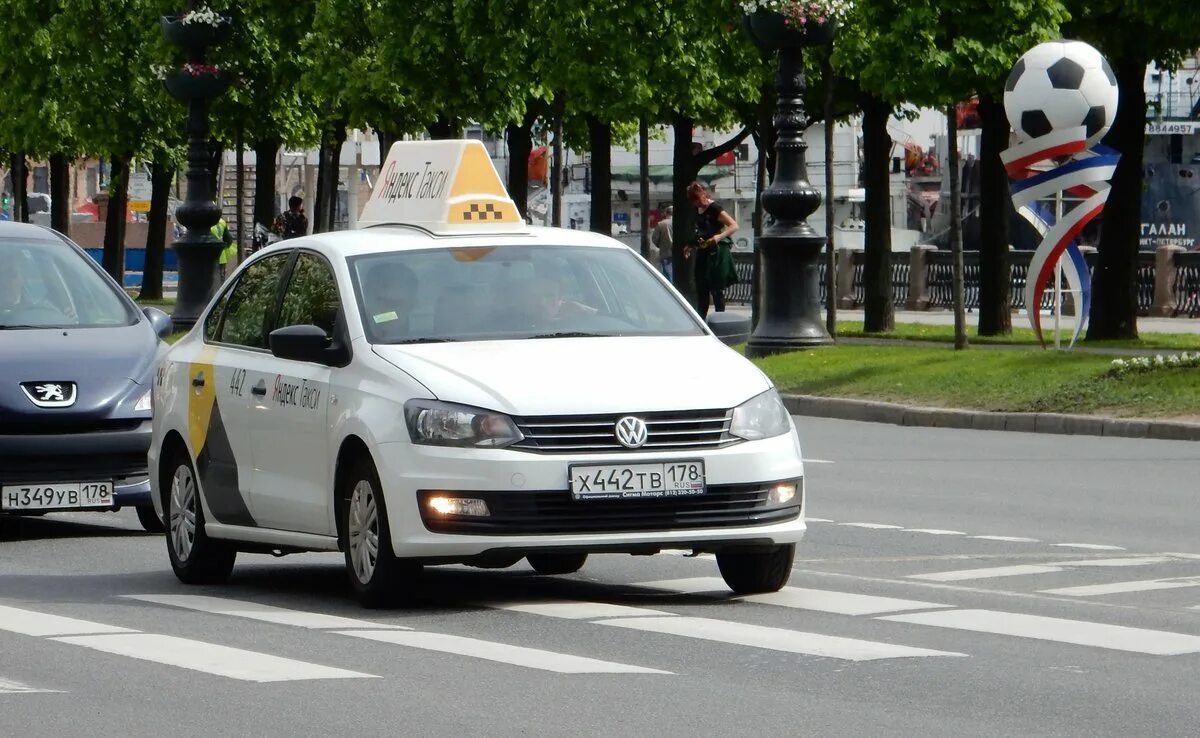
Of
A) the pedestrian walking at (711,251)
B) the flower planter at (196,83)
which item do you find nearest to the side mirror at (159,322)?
the pedestrian walking at (711,251)

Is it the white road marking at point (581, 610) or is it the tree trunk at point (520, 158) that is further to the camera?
the tree trunk at point (520, 158)

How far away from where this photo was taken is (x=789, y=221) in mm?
26453

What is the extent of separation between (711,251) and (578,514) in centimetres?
2263

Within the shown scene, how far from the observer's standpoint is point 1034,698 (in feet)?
25.0

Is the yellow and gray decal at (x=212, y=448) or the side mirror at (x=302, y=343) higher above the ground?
the side mirror at (x=302, y=343)

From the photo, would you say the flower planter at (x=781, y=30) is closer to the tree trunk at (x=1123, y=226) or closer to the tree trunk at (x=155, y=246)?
the tree trunk at (x=1123, y=226)

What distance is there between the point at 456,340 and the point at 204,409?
1676mm

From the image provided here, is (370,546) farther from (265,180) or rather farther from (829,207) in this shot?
(265,180)

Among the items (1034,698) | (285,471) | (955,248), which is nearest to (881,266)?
(955,248)

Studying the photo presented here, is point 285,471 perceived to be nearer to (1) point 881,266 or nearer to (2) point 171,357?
(2) point 171,357

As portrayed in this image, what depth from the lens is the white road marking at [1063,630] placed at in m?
8.74

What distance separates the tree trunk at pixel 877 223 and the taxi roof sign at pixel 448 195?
22014 mm

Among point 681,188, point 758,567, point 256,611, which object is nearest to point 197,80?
point 681,188

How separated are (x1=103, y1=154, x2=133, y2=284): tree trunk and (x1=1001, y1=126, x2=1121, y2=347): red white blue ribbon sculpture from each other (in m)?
29.9
